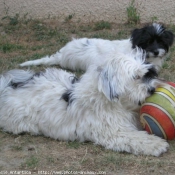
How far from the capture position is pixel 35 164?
390cm

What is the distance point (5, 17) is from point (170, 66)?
4.03 meters

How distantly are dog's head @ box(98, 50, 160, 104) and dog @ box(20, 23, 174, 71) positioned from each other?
1638mm

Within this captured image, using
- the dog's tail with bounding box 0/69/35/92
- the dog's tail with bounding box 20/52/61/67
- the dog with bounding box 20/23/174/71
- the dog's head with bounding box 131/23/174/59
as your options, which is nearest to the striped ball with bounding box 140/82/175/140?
the dog's tail with bounding box 0/69/35/92

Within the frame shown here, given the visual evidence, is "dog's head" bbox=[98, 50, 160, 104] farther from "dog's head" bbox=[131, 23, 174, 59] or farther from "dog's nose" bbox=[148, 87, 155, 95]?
"dog's head" bbox=[131, 23, 174, 59]

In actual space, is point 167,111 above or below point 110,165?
above

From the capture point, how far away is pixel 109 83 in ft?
12.9

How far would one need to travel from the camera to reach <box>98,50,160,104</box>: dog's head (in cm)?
395

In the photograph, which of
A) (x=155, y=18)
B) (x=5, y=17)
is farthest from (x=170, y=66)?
(x=5, y=17)

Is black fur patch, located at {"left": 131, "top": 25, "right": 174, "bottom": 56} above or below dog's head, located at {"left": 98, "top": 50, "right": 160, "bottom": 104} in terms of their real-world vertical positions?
below

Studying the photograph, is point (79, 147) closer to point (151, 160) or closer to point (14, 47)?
point (151, 160)

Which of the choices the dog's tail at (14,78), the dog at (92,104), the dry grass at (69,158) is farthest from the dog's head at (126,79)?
the dog's tail at (14,78)

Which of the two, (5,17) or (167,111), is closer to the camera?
(167,111)

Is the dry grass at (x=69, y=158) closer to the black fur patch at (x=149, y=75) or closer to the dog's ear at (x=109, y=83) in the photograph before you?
the dog's ear at (x=109, y=83)

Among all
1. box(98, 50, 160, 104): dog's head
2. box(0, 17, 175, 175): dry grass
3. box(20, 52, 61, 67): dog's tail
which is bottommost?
box(20, 52, 61, 67): dog's tail
